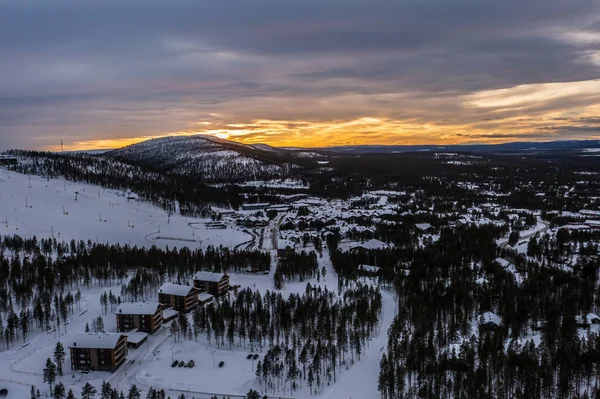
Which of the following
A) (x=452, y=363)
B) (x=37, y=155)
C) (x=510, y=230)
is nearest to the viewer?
(x=452, y=363)

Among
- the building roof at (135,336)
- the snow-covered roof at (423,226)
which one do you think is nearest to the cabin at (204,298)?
the building roof at (135,336)

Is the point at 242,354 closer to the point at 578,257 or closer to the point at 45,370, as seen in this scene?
the point at 45,370

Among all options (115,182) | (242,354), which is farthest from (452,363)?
(115,182)

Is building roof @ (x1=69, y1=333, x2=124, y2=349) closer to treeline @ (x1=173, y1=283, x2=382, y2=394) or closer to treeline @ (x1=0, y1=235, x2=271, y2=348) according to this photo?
treeline @ (x1=173, y1=283, x2=382, y2=394)

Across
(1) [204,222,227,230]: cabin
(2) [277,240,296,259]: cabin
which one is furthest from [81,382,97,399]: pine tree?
(1) [204,222,227,230]: cabin

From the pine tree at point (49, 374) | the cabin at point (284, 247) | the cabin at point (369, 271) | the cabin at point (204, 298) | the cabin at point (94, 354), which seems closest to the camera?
the pine tree at point (49, 374)

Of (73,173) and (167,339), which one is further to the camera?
(73,173)

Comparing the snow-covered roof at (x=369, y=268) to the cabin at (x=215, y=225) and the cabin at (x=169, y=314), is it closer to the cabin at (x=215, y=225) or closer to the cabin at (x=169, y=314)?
the cabin at (x=169, y=314)

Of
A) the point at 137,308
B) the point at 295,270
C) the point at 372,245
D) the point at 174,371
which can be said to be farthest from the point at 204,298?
the point at 372,245
